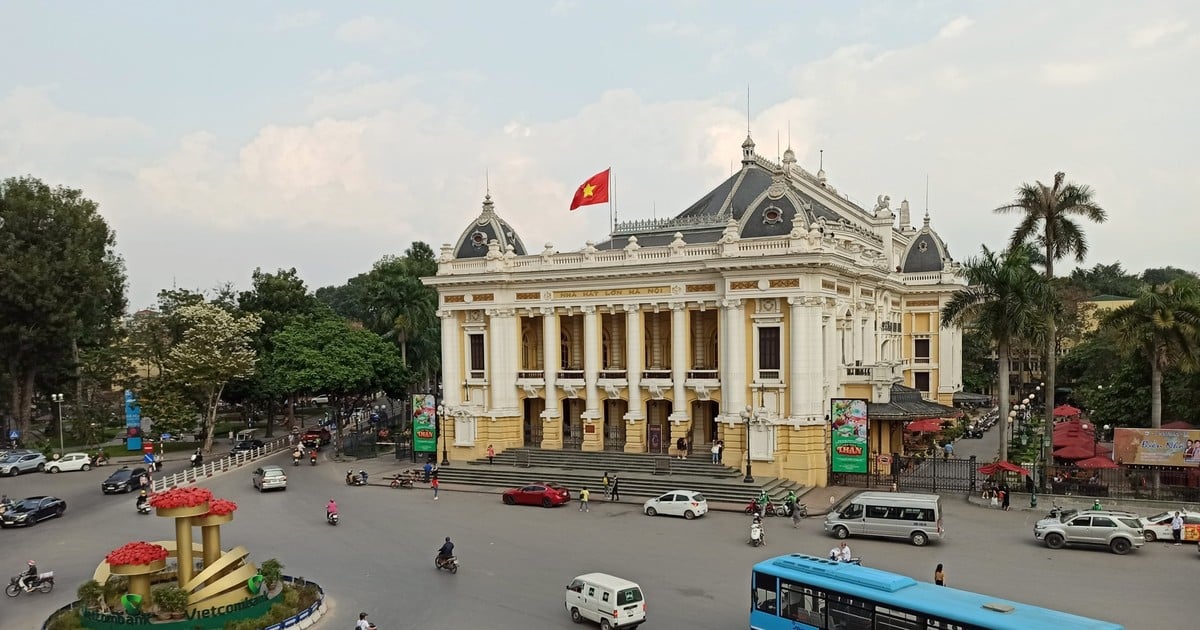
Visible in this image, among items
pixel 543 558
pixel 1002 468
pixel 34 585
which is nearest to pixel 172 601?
pixel 34 585

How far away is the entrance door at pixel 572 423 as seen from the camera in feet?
155

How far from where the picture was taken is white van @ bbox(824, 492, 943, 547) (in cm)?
2920

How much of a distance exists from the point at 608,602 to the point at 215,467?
3640 centimetres

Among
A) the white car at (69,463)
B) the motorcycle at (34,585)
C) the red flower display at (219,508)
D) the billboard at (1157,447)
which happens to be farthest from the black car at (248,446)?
the billboard at (1157,447)

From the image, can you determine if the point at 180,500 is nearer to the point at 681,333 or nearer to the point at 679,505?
the point at 679,505

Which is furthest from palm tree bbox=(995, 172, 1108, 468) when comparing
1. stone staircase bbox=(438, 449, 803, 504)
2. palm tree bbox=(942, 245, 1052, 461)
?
stone staircase bbox=(438, 449, 803, 504)

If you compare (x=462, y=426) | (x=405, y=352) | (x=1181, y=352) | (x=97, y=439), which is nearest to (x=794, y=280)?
(x=1181, y=352)

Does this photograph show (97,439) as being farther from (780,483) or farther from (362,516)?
(780,483)

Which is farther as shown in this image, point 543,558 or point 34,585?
point 543,558

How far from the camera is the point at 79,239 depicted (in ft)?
195

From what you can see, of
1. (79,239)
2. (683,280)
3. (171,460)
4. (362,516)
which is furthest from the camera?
(79,239)

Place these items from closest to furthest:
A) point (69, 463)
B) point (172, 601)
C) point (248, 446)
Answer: point (172, 601), point (69, 463), point (248, 446)

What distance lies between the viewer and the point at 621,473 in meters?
41.6

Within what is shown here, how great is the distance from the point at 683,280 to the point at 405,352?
33.8 m
